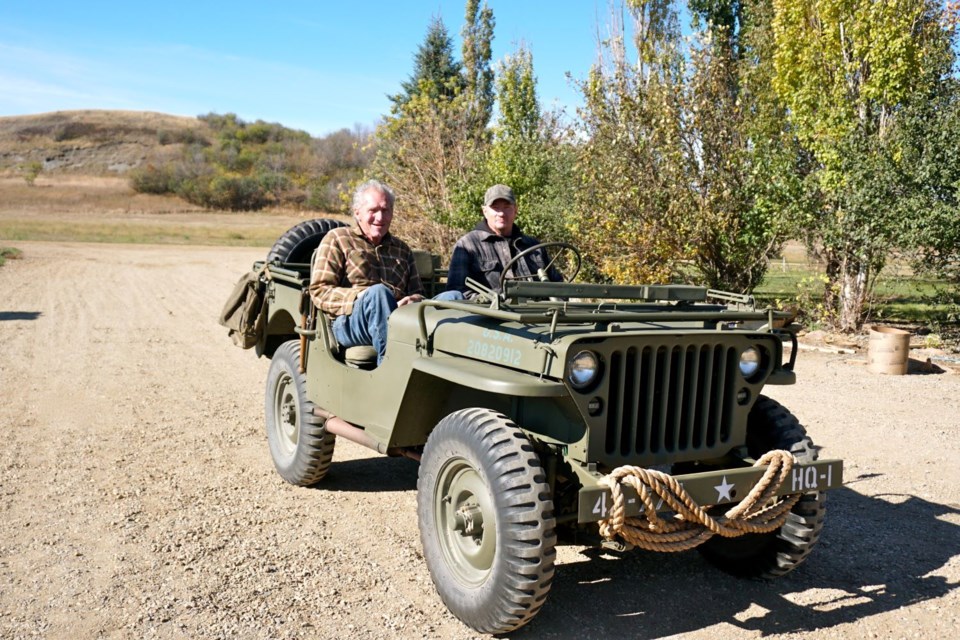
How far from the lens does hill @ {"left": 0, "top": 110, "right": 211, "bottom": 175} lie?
92562 millimetres

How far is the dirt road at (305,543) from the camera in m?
3.98

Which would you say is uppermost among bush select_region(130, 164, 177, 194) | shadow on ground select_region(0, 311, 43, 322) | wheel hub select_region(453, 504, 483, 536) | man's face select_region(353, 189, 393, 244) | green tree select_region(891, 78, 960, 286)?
bush select_region(130, 164, 177, 194)

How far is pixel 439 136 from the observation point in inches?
773

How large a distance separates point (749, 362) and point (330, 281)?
272cm

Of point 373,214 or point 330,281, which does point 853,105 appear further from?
point 330,281

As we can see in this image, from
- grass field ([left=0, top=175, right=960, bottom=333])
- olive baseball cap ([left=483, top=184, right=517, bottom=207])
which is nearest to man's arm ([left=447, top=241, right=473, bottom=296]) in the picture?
olive baseball cap ([left=483, top=184, right=517, bottom=207])

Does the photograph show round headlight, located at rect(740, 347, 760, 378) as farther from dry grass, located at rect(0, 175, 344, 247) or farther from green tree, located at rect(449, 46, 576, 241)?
dry grass, located at rect(0, 175, 344, 247)

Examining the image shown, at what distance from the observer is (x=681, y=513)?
3641 mm

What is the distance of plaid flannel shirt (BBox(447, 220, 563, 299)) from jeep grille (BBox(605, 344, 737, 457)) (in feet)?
6.90

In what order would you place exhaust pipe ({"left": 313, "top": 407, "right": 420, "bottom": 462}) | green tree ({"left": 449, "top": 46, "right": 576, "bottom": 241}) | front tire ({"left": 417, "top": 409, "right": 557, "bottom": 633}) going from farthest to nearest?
1. green tree ({"left": 449, "top": 46, "right": 576, "bottom": 241})
2. exhaust pipe ({"left": 313, "top": 407, "right": 420, "bottom": 462})
3. front tire ({"left": 417, "top": 409, "right": 557, "bottom": 633})

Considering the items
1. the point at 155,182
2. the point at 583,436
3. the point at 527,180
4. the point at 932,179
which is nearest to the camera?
the point at 583,436

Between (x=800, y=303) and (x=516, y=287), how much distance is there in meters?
13.2

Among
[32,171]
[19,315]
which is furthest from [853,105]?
[32,171]

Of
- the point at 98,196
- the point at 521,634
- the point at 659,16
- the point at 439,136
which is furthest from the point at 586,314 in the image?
the point at 98,196
